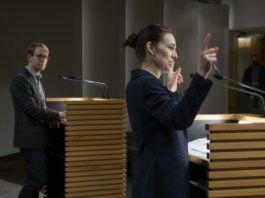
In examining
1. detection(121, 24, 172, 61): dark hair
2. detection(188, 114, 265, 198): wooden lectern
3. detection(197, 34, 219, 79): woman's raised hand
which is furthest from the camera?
detection(188, 114, 265, 198): wooden lectern

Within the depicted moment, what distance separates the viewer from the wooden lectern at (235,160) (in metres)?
2.30

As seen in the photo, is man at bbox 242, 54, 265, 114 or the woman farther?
man at bbox 242, 54, 265, 114

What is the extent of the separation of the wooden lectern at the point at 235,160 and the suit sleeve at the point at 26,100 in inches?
81.7

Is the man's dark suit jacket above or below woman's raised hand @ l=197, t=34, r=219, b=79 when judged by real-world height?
below

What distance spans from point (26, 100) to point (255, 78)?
5.38 metres

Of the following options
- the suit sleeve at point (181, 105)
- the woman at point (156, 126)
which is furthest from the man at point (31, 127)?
the suit sleeve at point (181, 105)

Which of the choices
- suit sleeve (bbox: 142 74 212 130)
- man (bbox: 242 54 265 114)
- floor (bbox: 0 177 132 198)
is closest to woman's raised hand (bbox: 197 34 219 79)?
suit sleeve (bbox: 142 74 212 130)

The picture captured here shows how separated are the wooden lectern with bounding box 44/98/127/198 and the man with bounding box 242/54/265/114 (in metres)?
4.78

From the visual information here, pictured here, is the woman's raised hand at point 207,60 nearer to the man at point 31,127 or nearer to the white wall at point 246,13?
the man at point 31,127

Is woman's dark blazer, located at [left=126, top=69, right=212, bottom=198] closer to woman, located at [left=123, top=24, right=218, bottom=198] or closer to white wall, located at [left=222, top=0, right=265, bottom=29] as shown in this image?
woman, located at [left=123, top=24, right=218, bottom=198]

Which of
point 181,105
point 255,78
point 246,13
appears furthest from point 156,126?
point 255,78

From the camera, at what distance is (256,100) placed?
27.8ft

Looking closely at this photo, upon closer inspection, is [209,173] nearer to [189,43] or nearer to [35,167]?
[35,167]

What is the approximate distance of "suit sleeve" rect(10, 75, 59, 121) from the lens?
4.04 metres
